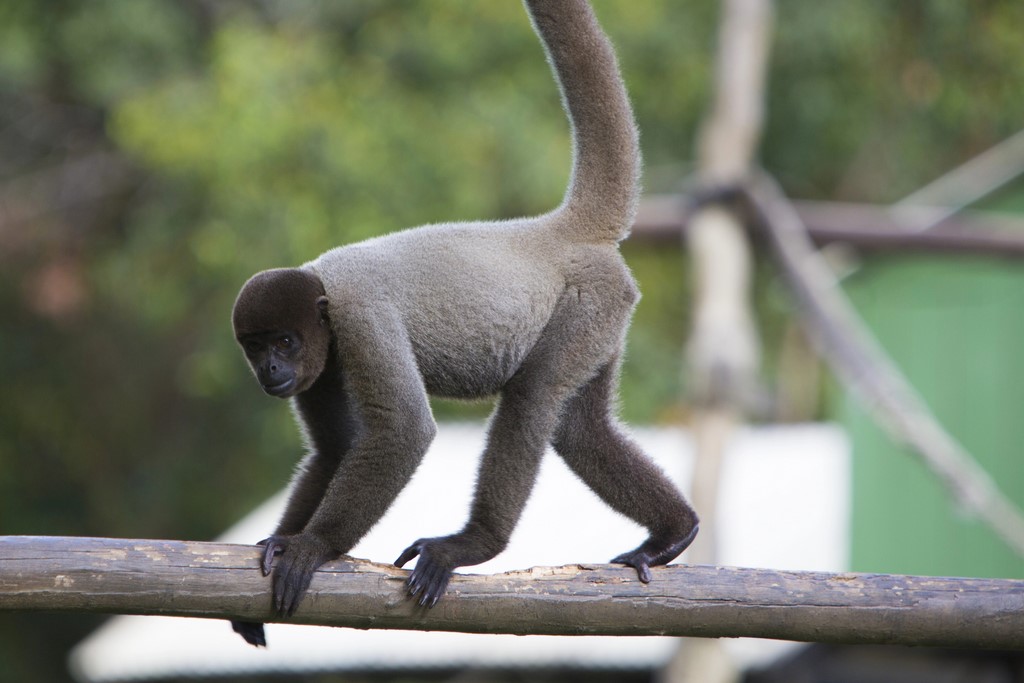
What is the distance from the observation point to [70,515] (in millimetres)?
21141

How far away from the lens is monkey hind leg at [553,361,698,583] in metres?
Answer: 5.08

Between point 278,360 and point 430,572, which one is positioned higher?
point 278,360

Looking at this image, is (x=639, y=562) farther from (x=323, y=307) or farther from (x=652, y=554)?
(x=323, y=307)

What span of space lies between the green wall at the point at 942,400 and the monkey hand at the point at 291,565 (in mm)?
6779

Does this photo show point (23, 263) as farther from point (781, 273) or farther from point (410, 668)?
point (781, 273)

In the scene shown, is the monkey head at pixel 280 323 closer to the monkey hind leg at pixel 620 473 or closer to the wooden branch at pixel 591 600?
the wooden branch at pixel 591 600

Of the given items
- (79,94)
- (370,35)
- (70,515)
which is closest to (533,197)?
(370,35)

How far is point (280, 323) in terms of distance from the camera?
4.67 meters

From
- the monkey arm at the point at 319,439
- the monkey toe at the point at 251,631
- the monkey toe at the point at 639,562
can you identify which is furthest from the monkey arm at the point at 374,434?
the monkey toe at the point at 639,562

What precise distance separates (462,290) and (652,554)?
1176mm

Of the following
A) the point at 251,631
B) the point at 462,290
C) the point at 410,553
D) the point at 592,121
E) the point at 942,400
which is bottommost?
the point at 251,631

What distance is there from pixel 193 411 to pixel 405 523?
9.97m

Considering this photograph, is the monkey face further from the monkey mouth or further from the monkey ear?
the monkey ear

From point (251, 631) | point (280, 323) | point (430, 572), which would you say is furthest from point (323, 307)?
point (251, 631)
